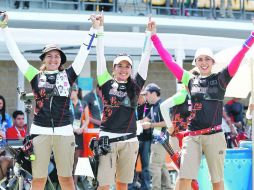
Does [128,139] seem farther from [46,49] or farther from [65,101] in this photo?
[46,49]

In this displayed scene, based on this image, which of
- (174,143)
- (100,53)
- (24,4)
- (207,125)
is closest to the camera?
(100,53)

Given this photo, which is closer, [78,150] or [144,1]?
[78,150]

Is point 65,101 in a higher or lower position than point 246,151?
higher

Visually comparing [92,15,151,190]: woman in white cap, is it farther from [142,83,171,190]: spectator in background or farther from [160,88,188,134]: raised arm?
[142,83,171,190]: spectator in background

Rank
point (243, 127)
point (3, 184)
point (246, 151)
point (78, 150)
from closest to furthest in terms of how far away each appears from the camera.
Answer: point (246, 151) < point (3, 184) < point (78, 150) < point (243, 127)

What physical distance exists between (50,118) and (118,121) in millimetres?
697

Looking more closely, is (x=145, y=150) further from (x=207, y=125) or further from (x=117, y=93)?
(x=117, y=93)

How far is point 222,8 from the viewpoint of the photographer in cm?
2009

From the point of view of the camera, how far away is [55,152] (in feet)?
23.1

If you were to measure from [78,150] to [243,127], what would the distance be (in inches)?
221

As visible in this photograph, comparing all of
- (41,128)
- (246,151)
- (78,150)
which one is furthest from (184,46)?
(41,128)

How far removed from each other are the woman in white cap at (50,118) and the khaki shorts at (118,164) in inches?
13.1

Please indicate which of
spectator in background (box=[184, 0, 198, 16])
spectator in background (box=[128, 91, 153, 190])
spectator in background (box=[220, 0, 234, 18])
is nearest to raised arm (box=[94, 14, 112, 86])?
spectator in background (box=[128, 91, 153, 190])

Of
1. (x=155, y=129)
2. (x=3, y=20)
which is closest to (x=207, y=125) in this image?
(x=3, y=20)
